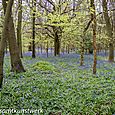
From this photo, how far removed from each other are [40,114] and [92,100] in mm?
1695

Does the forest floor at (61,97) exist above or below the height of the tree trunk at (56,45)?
below

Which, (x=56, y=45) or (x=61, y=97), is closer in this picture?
(x=61, y=97)

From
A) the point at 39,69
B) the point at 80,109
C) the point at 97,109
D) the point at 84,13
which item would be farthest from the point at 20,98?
the point at 84,13

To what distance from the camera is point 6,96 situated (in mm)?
5816

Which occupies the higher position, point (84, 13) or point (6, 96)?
point (84, 13)

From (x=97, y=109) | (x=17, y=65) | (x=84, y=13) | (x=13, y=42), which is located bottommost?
(x=97, y=109)

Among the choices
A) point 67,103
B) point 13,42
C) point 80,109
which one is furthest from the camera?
point 13,42

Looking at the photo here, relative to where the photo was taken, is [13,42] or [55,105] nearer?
[55,105]

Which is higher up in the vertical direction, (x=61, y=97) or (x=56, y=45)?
(x=56, y=45)

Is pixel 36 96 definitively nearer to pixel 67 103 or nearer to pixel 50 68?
pixel 67 103

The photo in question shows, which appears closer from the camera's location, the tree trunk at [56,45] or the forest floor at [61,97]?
the forest floor at [61,97]

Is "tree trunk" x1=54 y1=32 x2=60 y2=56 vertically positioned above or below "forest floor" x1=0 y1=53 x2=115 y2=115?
above

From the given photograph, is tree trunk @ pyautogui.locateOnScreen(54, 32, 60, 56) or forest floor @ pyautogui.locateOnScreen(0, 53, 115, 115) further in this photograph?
tree trunk @ pyautogui.locateOnScreen(54, 32, 60, 56)

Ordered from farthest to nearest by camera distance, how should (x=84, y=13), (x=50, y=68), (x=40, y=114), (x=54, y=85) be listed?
(x=84, y=13) → (x=50, y=68) → (x=54, y=85) → (x=40, y=114)
